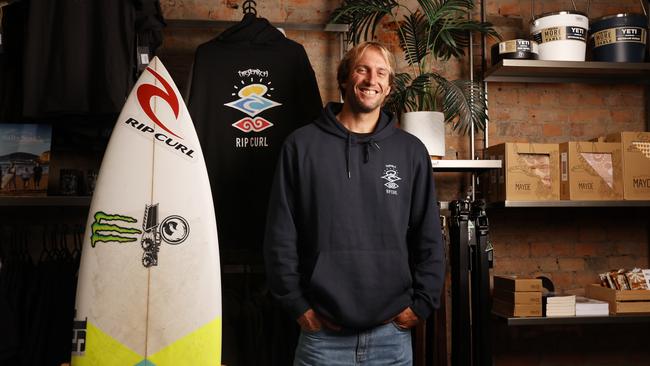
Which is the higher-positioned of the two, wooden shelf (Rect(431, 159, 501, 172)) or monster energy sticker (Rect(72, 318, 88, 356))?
wooden shelf (Rect(431, 159, 501, 172))

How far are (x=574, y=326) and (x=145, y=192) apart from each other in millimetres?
2120

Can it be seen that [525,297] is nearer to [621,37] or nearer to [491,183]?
[491,183]

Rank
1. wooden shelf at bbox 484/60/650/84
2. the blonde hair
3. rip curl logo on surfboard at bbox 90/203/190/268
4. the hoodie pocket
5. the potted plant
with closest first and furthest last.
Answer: the hoodie pocket → the blonde hair → rip curl logo on surfboard at bbox 90/203/190/268 → the potted plant → wooden shelf at bbox 484/60/650/84

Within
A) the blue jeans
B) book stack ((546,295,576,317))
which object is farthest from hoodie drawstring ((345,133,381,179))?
book stack ((546,295,576,317))

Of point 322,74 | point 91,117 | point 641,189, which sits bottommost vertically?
point 641,189

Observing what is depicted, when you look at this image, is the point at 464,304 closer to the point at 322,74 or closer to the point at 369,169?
the point at 369,169

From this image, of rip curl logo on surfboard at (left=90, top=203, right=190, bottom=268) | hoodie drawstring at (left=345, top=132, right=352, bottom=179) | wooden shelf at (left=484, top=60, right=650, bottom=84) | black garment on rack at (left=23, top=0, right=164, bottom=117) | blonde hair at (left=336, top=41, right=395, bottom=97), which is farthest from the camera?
wooden shelf at (left=484, top=60, right=650, bottom=84)

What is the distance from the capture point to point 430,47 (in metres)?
2.64

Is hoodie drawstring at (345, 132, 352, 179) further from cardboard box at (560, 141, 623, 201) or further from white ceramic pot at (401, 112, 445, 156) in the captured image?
cardboard box at (560, 141, 623, 201)

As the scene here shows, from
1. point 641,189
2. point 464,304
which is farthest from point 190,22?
point 641,189

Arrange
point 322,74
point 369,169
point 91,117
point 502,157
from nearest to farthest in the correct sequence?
1. point 369,169
2. point 91,117
3. point 502,157
4. point 322,74

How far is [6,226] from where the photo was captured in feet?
8.70

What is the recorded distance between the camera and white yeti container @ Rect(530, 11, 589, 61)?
2.60 meters

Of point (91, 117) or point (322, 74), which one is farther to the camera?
point (322, 74)
